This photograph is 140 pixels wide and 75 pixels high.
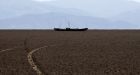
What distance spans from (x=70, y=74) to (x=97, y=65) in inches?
128

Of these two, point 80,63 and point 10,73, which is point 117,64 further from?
point 10,73

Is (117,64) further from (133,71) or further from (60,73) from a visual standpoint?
(60,73)

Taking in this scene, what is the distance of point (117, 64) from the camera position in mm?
18234

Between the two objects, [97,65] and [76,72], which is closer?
[76,72]

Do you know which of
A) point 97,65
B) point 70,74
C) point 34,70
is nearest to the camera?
point 70,74

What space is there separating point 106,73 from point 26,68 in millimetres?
3720

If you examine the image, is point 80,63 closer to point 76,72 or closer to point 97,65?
point 97,65

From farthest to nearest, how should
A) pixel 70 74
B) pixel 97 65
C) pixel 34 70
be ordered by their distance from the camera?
pixel 97 65 < pixel 34 70 < pixel 70 74

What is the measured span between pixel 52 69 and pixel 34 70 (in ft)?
2.76

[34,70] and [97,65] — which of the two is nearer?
[34,70]

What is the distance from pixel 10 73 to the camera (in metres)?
15.2

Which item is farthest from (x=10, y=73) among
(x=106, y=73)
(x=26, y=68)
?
(x=106, y=73)

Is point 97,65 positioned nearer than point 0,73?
No

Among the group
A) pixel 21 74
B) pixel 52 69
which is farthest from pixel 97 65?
pixel 21 74
